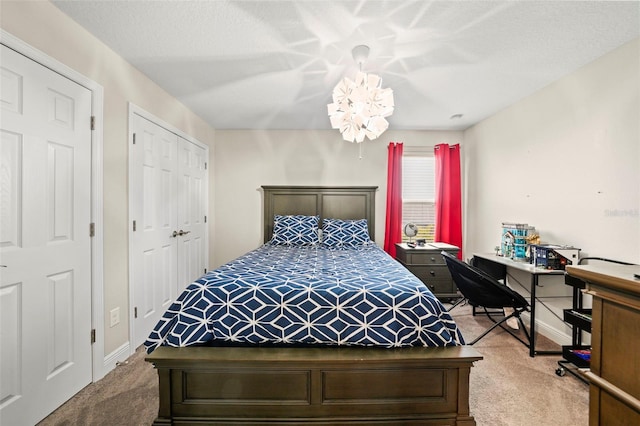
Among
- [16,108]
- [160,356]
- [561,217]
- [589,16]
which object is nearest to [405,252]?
[561,217]

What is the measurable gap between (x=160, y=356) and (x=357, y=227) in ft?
8.49

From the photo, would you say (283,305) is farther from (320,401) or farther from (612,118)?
(612,118)

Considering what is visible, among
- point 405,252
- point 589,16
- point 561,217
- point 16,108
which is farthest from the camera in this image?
point 405,252

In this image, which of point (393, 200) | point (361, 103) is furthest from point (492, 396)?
point (393, 200)

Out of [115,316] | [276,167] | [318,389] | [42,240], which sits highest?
[276,167]

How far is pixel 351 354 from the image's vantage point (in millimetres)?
1547

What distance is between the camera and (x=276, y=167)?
4.14 m

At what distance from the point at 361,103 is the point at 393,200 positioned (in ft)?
7.62

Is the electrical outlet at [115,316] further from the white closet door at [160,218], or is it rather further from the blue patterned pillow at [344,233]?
the blue patterned pillow at [344,233]

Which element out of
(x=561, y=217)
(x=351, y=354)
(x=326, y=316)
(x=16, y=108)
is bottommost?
(x=351, y=354)

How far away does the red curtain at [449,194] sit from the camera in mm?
4016

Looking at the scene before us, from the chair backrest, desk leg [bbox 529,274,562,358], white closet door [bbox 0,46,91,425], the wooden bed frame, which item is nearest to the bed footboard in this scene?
the wooden bed frame

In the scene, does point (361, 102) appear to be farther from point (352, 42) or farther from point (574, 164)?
point (574, 164)

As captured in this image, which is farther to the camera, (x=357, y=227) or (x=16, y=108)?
(x=357, y=227)
